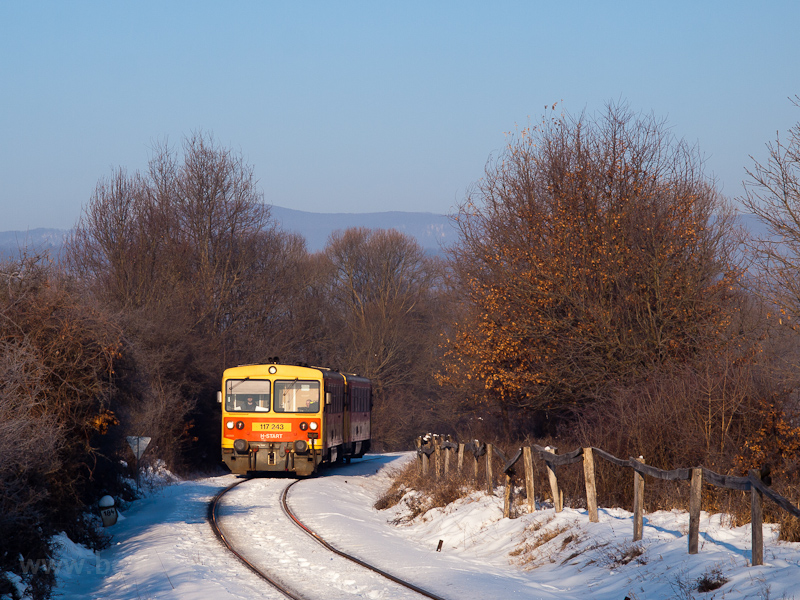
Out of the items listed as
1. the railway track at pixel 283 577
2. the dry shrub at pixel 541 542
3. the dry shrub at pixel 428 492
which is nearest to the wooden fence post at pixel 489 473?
the dry shrub at pixel 428 492

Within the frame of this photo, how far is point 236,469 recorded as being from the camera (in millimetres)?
22078

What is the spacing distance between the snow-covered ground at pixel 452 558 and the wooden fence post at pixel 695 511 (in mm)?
155

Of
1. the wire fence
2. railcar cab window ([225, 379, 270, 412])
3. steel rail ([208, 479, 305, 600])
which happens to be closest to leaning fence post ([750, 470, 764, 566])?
the wire fence

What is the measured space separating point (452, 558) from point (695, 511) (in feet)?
12.4

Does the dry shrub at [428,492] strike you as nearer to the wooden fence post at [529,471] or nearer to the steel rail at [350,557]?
the steel rail at [350,557]

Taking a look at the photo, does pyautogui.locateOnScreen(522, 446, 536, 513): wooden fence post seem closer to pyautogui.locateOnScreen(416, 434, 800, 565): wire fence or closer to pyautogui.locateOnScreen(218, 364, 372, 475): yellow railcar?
pyautogui.locateOnScreen(416, 434, 800, 565): wire fence

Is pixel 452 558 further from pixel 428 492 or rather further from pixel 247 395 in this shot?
pixel 247 395

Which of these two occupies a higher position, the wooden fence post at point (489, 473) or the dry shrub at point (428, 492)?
the wooden fence post at point (489, 473)

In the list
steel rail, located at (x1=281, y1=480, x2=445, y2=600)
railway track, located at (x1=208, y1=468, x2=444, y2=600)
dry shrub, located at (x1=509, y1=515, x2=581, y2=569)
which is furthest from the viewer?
dry shrub, located at (x1=509, y1=515, x2=581, y2=569)

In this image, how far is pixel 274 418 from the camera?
2200cm

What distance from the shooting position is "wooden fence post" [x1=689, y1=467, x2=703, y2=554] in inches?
312

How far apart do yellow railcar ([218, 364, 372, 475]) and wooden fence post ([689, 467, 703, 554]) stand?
14.7 metres

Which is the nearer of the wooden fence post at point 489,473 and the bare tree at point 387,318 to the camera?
the wooden fence post at point 489,473

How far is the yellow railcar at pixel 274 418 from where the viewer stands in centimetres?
2191
